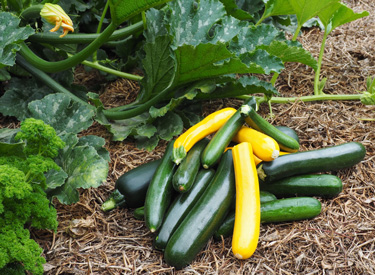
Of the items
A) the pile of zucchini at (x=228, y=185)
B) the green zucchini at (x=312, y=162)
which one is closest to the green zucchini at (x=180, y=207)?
the pile of zucchini at (x=228, y=185)

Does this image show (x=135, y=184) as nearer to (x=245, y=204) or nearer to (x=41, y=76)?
(x=245, y=204)

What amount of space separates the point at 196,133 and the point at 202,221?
1.62 feet

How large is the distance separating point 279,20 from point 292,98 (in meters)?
0.80

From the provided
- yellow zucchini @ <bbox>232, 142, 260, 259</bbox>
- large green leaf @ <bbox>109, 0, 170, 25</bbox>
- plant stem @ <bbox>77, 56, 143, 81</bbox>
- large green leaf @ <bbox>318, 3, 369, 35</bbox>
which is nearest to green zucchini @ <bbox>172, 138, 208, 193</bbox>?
yellow zucchini @ <bbox>232, 142, 260, 259</bbox>

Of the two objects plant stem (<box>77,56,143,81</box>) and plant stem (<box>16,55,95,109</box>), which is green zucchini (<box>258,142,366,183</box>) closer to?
plant stem (<box>77,56,143,81</box>)

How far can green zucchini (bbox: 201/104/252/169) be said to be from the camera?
1.95 metres

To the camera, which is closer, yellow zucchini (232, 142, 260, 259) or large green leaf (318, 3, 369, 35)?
yellow zucchini (232, 142, 260, 259)

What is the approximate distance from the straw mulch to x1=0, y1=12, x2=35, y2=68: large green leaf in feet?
1.98

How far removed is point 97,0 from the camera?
3.05 m

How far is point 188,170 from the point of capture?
1.91 metres

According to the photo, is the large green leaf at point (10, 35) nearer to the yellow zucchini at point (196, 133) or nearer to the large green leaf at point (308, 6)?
the yellow zucchini at point (196, 133)

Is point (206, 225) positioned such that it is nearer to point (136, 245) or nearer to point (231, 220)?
point (231, 220)

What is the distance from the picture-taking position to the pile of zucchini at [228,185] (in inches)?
69.2

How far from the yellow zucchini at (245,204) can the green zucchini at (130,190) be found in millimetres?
436
